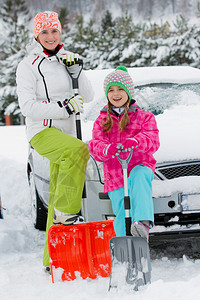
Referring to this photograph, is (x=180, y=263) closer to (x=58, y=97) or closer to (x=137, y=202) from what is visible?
(x=137, y=202)

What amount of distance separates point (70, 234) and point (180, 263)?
0.93 metres

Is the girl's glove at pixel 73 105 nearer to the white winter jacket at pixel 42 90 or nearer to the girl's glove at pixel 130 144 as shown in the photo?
the white winter jacket at pixel 42 90

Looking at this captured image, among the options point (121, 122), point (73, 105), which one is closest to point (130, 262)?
point (121, 122)

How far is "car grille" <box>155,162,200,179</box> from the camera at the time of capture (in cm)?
337

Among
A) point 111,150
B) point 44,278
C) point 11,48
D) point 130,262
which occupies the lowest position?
point 44,278

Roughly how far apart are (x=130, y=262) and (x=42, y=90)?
151 cm

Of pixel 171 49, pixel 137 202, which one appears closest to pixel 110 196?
pixel 137 202

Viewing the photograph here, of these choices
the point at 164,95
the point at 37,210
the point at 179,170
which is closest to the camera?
the point at 179,170

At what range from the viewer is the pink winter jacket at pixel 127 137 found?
3105 millimetres

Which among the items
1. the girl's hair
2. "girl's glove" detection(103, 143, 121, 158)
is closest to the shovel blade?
"girl's glove" detection(103, 143, 121, 158)

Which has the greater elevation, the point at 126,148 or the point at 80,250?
the point at 126,148

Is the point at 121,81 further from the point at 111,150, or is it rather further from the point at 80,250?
the point at 80,250

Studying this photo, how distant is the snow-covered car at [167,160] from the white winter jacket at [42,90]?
0.45 metres

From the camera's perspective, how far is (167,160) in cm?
339
